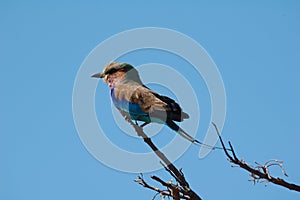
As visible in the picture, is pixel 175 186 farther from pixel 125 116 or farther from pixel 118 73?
pixel 118 73

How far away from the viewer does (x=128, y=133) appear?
375 centimetres

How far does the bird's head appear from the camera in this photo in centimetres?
482

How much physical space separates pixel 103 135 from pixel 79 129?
218mm

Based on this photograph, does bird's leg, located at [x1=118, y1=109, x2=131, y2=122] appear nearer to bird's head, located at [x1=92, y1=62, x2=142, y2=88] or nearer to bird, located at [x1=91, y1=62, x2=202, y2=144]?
bird, located at [x1=91, y1=62, x2=202, y2=144]

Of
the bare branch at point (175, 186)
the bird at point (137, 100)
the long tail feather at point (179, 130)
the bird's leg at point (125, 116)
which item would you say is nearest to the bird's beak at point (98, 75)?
the bird at point (137, 100)

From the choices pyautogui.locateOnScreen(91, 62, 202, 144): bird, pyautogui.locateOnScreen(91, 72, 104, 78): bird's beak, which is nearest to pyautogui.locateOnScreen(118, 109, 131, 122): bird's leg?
pyautogui.locateOnScreen(91, 62, 202, 144): bird

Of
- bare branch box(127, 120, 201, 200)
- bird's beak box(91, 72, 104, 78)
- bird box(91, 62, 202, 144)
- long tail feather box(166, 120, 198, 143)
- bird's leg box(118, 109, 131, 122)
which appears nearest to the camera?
bare branch box(127, 120, 201, 200)

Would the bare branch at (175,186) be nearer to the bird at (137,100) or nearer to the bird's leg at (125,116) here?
the bird at (137,100)

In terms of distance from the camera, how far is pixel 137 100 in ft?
14.0

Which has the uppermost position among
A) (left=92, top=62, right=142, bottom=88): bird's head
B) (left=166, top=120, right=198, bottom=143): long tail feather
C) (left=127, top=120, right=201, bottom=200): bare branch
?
(left=92, top=62, right=142, bottom=88): bird's head

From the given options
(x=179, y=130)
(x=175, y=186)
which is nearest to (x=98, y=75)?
(x=179, y=130)

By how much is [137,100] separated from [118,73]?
70cm

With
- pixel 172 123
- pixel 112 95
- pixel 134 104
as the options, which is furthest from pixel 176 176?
pixel 112 95

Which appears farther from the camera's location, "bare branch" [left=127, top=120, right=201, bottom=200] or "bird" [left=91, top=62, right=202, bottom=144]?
"bird" [left=91, top=62, right=202, bottom=144]
